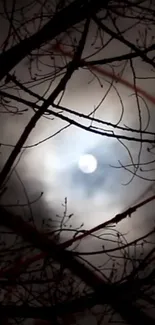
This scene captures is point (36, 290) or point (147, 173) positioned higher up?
point (147, 173)

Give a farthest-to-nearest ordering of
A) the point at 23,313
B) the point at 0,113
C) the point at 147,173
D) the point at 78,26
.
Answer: the point at 147,173
the point at 0,113
the point at 78,26
the point at 23,313

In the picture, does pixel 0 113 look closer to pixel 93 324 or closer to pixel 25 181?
pixel 25 181

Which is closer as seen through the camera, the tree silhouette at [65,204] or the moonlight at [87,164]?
the tree silhouette at [65,204]

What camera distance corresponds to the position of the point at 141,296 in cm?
126

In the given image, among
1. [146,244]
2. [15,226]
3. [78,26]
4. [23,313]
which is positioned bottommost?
[23,313]

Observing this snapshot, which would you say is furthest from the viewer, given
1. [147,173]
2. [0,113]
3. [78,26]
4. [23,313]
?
[147,173]

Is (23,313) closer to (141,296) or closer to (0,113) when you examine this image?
(141,296)

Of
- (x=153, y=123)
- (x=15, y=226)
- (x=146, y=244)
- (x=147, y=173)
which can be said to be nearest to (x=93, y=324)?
(x=146, y=244)

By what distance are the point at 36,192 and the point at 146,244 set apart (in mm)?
426

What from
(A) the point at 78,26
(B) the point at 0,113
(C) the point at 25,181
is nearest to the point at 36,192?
(C) the point at 25,181

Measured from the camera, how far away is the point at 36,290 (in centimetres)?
155

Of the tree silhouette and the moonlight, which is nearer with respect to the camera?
the tree silhouette

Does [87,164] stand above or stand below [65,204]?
above

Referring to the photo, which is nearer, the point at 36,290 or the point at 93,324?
the point at 36,290
